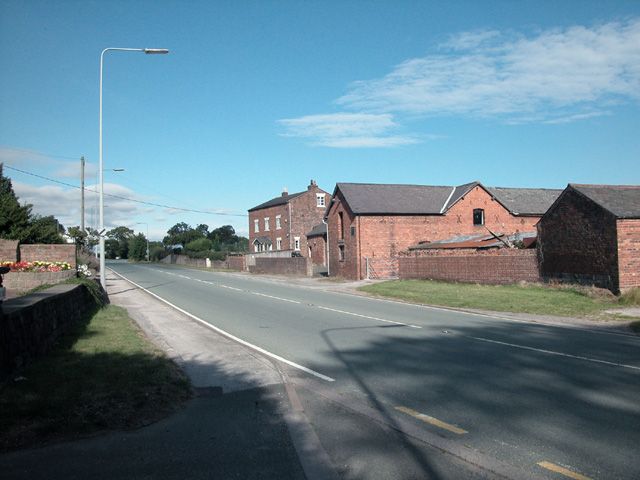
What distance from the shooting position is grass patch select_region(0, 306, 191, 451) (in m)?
5.95

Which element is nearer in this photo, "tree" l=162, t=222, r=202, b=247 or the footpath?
the footpath

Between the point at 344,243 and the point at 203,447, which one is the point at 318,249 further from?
the point at 203,447

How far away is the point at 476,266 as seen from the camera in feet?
95.7

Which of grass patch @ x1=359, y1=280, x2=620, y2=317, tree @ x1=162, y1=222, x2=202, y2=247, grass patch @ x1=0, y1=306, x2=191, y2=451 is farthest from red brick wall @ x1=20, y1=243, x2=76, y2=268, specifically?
tree @ x1=162, y1=222, x2=202, y2=247

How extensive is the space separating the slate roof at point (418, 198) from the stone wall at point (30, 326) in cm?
2959

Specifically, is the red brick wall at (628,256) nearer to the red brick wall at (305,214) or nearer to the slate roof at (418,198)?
the slate roof at (418,198)

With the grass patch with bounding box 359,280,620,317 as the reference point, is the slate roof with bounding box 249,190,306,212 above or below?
above

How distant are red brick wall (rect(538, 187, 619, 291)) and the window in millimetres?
18171

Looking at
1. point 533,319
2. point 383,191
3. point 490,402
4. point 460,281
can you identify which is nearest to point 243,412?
point 490,402

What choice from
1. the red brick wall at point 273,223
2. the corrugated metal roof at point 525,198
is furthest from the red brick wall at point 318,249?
the corrugated metal roof at point 525,198

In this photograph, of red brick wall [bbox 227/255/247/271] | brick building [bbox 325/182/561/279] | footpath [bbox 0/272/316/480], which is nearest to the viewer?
footpath [bbox 0/272/316/480]

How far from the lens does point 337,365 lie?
981 cm

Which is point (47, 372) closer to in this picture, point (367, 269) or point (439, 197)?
point (367, 269)

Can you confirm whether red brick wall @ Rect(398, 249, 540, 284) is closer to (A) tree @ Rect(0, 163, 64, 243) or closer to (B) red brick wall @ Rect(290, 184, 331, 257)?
(A) tree @ Rect(0, 163, 64, 243)
